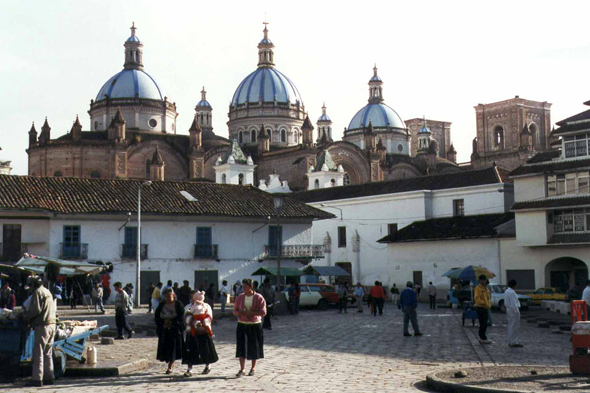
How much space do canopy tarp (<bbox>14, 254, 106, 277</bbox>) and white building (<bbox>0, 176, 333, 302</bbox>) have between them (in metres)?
11.2

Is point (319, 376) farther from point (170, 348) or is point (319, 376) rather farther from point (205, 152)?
point (205, 152)

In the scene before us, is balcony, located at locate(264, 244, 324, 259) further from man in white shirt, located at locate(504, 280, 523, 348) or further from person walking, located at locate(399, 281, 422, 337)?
man in white shirt, located at locate(504, 280, 523, 348)

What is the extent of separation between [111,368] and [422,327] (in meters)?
11.8

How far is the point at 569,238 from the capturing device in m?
35.1

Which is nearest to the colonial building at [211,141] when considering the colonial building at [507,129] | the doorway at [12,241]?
the colonial building at [507,129]

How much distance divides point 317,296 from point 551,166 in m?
12.5

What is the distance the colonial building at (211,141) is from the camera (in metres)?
69.4

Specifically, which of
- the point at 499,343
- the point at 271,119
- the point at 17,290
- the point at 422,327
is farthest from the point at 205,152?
the point at 499,343

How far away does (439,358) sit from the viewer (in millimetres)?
14555

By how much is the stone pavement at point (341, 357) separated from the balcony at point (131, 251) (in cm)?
1334

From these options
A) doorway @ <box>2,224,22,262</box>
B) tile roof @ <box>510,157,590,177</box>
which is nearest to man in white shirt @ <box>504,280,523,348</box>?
tile roof @ <box>510,157,590,177</box>

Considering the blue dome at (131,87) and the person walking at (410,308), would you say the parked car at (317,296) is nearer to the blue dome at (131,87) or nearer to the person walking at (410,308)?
the person walking at (410,308)

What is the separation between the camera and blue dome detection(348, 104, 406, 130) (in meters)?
100

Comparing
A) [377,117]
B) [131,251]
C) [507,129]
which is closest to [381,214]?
[131,251]
